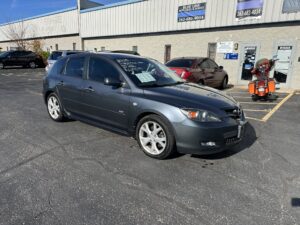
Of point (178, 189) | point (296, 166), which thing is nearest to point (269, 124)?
point (296, 166)

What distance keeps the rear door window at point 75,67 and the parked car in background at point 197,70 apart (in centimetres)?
415

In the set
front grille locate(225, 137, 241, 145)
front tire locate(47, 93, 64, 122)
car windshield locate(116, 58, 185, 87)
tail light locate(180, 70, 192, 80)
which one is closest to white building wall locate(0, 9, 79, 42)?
tail light locate(180, 70, 192, 80)

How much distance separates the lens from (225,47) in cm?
1286

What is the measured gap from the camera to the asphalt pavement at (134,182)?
242 centimetres

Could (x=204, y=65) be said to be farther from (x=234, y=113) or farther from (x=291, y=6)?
(x=234, y=113)

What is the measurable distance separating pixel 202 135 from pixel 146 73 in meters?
1.63

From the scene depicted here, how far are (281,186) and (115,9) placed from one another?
1851cm

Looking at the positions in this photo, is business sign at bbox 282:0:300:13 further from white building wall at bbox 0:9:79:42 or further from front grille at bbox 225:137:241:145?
white building wall at bbox 0:9:79:42

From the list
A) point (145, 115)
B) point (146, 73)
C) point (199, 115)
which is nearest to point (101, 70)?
point (146, 73)

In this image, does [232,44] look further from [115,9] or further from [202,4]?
[115,9]

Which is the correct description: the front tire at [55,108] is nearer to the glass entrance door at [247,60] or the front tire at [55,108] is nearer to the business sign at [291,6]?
the glass entrance door at [247,60]

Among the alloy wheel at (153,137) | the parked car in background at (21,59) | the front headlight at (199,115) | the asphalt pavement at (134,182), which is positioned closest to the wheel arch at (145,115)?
the alloy wheel at (153,137)

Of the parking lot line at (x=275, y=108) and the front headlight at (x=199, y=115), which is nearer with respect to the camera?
the front headlight at (x=199, y=115)

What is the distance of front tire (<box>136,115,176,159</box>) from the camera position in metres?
3.48
